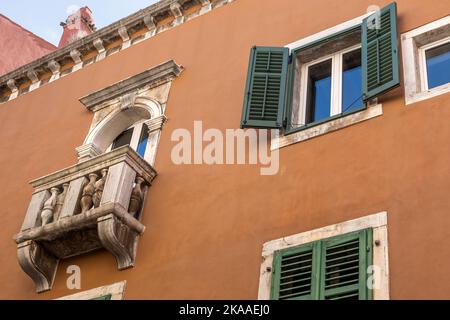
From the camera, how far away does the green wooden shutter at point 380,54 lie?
358 inches

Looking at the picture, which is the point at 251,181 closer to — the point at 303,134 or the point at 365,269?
the point at 303,134

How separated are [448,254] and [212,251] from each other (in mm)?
2744

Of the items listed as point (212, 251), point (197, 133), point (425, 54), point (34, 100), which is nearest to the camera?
point (212, 251)

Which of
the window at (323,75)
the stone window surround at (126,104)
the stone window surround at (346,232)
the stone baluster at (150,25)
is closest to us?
the stone window surround at (346,232)

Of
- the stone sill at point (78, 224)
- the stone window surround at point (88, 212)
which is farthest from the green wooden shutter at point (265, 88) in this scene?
the stone sill at point (78, 224)

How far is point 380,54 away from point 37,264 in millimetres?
4906

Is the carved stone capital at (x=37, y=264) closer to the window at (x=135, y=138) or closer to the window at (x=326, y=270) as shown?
the window at (x=135, y=138)

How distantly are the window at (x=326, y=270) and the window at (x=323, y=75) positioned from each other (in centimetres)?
190

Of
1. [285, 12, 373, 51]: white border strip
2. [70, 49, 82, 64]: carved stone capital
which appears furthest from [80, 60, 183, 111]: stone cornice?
[285, 12, 373, 51]: white border strip

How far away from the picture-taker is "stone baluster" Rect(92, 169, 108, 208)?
9.82 m

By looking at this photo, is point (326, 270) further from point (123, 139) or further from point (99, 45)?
point (99, 45)

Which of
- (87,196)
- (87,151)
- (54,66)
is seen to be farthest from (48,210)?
(54,66)

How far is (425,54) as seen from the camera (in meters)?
9.52
